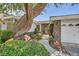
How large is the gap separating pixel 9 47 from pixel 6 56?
0.38 ft

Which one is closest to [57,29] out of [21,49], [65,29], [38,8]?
[65,29]

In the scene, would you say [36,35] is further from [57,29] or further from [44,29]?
[57,29]

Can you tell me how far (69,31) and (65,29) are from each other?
0.05 metres

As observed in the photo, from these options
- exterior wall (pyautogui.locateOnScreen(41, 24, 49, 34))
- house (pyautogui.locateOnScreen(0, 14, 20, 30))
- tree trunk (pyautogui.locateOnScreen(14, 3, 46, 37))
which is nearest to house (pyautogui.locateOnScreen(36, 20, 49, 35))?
exterior wall (pyautogui.locateOnScreen(41, 24, 49, 34))

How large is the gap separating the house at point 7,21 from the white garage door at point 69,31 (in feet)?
1.92

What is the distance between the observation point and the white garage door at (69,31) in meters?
2.72

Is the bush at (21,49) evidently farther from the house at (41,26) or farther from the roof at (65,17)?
the roof at (65,17)

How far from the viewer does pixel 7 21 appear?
8.98 feet

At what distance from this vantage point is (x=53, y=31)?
2.74 meters

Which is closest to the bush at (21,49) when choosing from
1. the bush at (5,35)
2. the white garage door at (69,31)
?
the bush at (5,35)

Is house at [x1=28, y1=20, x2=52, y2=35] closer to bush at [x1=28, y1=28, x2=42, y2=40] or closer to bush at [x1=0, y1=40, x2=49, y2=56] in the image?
bush at [x1=28, y1=28, x2=42, y2=40]

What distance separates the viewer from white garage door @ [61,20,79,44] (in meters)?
2.72

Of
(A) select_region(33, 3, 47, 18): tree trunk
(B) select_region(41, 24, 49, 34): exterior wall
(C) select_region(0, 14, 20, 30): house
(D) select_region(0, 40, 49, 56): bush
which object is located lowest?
(D) select_region(0, 40, 49, 56): bush

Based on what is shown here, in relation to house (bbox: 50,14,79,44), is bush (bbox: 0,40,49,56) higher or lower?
lower
